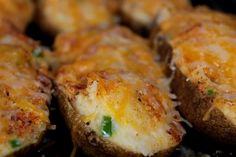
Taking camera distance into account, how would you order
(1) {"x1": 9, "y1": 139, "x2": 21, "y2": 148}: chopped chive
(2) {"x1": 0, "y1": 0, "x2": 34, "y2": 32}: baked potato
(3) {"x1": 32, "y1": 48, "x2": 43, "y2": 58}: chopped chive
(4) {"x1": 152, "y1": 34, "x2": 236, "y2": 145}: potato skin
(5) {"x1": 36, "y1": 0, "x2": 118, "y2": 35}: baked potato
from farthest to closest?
1. (5) {"x1": 36, "y1": 0, "x2": 118, "y2": 35}: baked potato
2. (2) {"x1": 0, "y1": 0, "x2": 34, "y2": 32}: baked potato
3. (3) {"x1": 32, "y1": 48, "x2": 43, "y2": 58}: chopped chive
4. (4) {"x1": 152, "y1": 34, "x2": 236, "y2": 145}: potato skin
5. (1) {"x1": 9, "y1": 139, "x2": 21, "y2": 148}: chopped chive

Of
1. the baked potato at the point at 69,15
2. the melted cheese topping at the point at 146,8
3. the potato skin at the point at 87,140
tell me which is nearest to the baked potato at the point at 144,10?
the melted cheese topping at the point at 146,8

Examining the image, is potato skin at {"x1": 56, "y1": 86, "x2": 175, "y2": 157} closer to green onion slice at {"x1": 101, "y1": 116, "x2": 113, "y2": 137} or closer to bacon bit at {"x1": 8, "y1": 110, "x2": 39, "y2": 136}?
green onion slice at {"x1": 101, "y1": 116, "x2": 113, "y2": 137}

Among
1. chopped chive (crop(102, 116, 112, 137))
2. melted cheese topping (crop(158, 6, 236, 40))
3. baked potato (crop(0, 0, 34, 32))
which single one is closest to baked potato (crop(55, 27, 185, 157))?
chopped chive (crop(102, 116, 112, 137))

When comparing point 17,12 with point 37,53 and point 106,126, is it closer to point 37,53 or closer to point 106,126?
point 37,53

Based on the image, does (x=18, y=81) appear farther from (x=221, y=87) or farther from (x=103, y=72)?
(x=221, y=87)

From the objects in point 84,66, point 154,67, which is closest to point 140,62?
point 154,67

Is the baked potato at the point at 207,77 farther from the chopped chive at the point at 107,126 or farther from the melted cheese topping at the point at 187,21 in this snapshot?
the chopped chive at the point at 107,126
